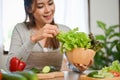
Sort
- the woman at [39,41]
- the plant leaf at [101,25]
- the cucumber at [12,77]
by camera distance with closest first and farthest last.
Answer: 1. the cucumber at [12,77]
2. the woman at [39,41]
3. the plant leaf at [101,25]

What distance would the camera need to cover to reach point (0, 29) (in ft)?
8.70

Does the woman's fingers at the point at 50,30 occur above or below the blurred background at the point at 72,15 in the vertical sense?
below

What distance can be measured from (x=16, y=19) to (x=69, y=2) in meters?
0.76

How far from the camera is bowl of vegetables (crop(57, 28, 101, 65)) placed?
103 centimetres

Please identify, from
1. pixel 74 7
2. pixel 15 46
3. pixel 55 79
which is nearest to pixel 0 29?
pixel 74 7

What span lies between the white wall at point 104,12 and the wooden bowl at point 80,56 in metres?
2.38

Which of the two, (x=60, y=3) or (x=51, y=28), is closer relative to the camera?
(x=51, y=28)

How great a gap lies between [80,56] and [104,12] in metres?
2.60

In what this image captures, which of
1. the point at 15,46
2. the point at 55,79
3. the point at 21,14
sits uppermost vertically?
the point at 21,14

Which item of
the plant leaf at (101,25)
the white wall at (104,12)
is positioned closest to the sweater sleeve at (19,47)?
the plant leaf at (101,25)

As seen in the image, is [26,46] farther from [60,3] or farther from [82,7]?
[82,7]

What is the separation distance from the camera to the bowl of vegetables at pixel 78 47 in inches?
40.6

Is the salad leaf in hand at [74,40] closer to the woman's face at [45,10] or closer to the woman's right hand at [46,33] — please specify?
the woman's right hand at [46,33]

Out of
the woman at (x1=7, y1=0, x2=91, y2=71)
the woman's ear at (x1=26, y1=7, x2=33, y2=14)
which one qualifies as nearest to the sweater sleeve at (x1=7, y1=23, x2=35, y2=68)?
the woman at (x1=7, y1=0, x2=91, y2=71)
